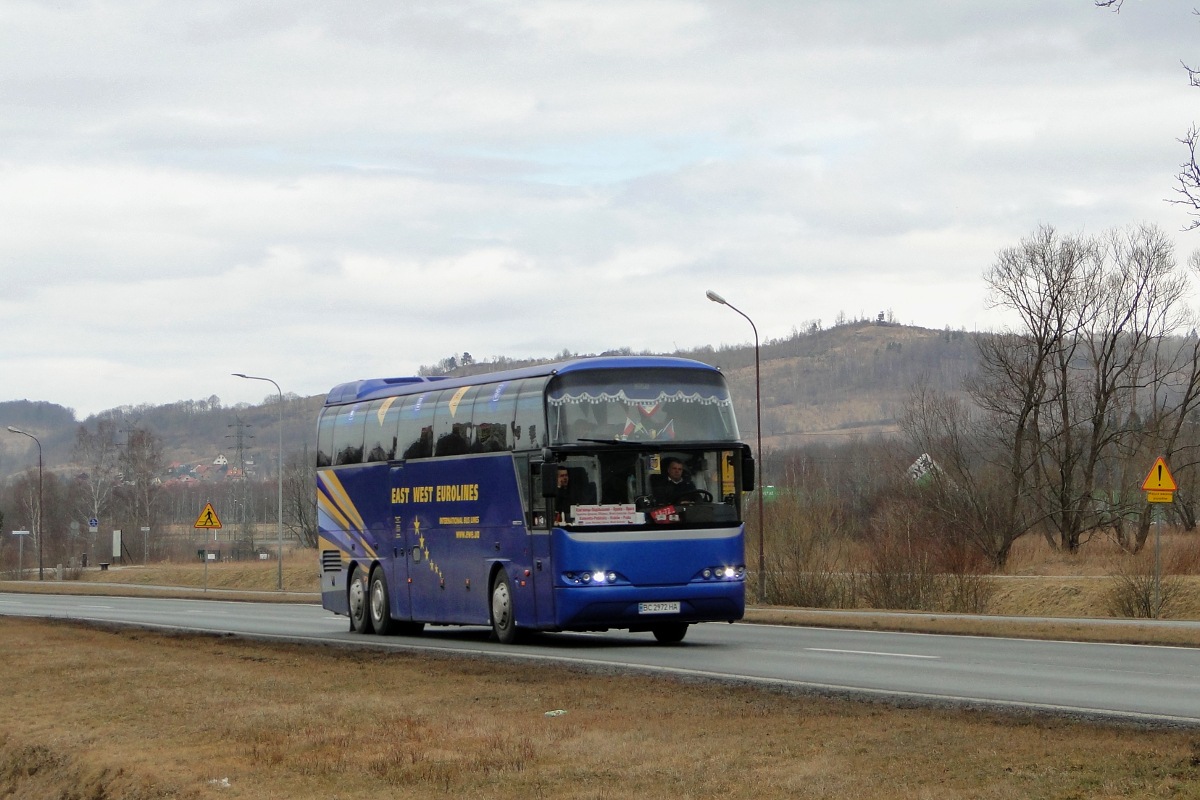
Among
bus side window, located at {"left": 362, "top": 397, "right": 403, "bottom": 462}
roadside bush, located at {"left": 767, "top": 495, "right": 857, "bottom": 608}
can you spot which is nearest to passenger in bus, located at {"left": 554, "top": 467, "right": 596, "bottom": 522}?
bus side window, located at {"left": 362, "top": 397, "right": 403, "bottom": 462}

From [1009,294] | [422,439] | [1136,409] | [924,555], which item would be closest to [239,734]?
[422,439]

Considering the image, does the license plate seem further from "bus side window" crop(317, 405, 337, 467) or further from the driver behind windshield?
"bus side window" crop(317, 405, 337, 467)

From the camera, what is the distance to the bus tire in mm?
26703

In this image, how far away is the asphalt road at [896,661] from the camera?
14047mm

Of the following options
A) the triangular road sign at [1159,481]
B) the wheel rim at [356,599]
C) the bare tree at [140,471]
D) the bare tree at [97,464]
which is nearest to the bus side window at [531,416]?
the wheel rim at [356,599]

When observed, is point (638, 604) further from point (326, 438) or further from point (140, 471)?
point (140, 471)

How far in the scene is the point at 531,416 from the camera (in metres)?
21.1

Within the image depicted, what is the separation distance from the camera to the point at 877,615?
3080 cm

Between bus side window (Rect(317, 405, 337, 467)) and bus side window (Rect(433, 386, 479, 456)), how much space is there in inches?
190

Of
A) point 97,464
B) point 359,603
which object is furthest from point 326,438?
point 97,464

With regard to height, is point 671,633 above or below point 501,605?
below

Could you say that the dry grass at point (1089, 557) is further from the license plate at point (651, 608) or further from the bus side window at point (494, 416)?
the bus side window at point (494, 416)

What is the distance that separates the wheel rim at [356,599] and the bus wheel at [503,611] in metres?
5.07

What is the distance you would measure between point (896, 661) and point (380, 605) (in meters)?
10.8
